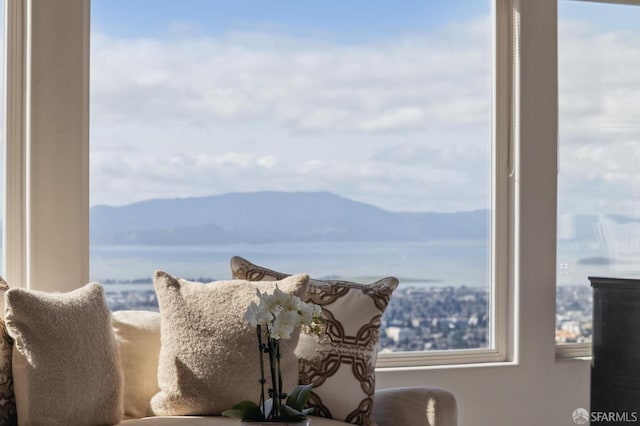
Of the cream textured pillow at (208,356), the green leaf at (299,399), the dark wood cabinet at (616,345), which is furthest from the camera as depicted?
the dark wood cabinet at (616,345)

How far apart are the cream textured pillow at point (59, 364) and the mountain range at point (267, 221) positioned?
95cm

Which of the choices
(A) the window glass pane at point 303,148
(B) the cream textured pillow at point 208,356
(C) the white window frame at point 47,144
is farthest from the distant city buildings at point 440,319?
(C) the white window frame at point 47,144

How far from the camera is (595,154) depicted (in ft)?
14.4

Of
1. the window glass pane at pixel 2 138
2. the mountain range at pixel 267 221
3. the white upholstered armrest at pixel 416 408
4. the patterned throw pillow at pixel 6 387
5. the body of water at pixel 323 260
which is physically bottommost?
the white upholstered armrest at pixel 416 408

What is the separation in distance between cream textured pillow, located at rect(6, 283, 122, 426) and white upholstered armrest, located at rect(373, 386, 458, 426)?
98cm

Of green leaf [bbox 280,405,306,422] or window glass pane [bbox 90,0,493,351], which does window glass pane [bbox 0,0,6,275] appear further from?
green leaf [bbox 280,405,306,422]

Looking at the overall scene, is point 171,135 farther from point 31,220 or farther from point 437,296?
point 437,296

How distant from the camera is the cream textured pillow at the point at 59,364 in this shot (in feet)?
8.80

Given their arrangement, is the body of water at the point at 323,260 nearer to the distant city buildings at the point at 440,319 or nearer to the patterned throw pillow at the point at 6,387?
the distant city buildings at the point at 440,319

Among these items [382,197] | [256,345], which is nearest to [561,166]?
[382,197]

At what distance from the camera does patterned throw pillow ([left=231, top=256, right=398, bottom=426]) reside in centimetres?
309

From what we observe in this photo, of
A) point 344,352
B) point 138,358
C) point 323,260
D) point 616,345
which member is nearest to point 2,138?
point 138,358

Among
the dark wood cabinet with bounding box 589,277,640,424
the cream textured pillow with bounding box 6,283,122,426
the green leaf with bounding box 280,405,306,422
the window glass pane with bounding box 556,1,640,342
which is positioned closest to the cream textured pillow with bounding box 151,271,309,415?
the cream textured pillow with bounding box 6,283,122,426

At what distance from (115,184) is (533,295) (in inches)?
81.2
